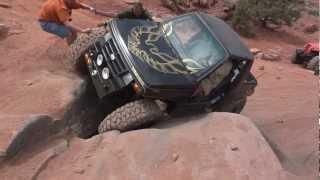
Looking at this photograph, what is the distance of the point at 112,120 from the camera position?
7059 mm

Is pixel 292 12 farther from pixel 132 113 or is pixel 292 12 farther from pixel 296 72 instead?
pixel 132 113

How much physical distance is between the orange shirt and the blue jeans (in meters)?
0.07

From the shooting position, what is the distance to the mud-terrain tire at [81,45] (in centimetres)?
829

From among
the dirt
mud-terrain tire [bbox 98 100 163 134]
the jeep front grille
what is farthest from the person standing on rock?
mud-terrain tire [bbox 98 100 163 134]

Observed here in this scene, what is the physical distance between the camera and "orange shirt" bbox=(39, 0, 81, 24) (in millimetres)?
8984

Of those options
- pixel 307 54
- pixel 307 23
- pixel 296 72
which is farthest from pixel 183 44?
pixel 307 23

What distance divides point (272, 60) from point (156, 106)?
9.13 metres

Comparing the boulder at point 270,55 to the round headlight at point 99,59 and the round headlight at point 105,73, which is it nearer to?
the round headlight at point 99,59

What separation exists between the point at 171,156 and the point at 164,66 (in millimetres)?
1490

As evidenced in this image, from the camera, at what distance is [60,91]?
7.59m

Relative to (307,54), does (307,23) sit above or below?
below

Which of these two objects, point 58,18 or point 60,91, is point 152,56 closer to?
point 60,91

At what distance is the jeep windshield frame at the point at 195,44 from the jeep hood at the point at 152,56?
0.36ft

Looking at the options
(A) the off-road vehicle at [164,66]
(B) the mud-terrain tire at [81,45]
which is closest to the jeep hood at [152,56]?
(A) the off-road vehicle at [164,66]
